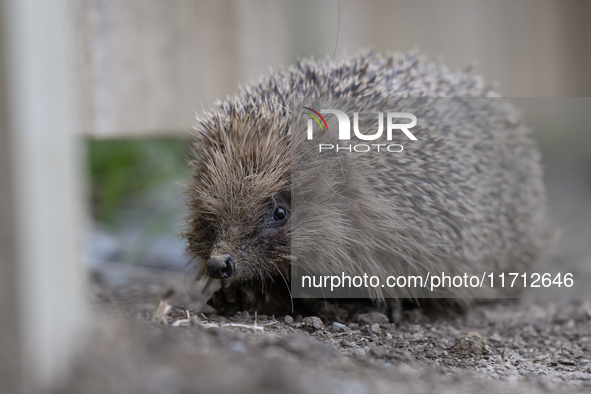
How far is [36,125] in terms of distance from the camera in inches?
83.2

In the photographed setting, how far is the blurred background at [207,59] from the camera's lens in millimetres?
5225

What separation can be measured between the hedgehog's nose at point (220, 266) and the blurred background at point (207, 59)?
3.50 feet

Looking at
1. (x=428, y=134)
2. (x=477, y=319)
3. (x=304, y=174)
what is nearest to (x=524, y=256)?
(x=477, y=319)

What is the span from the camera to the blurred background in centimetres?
522

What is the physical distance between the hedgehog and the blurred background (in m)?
0.60

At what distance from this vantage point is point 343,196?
400cm

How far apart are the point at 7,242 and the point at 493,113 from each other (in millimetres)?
4036

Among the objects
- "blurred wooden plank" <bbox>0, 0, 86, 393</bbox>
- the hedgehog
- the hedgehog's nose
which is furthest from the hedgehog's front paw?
"blurred wooden plank" <bbox>0, 0, 86, 393</bbox>

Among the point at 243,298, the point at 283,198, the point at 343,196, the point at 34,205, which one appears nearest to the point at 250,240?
the point at 283,198

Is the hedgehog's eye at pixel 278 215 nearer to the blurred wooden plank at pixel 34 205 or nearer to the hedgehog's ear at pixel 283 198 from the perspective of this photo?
the hedgehog's ear at pixel 283 198

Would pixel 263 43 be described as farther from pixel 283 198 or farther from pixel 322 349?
pixel 322 349

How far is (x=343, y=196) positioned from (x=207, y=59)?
3145mm

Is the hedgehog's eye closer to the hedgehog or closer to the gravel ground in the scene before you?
the hedgehog

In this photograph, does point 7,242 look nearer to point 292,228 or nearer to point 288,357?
point 288,357
